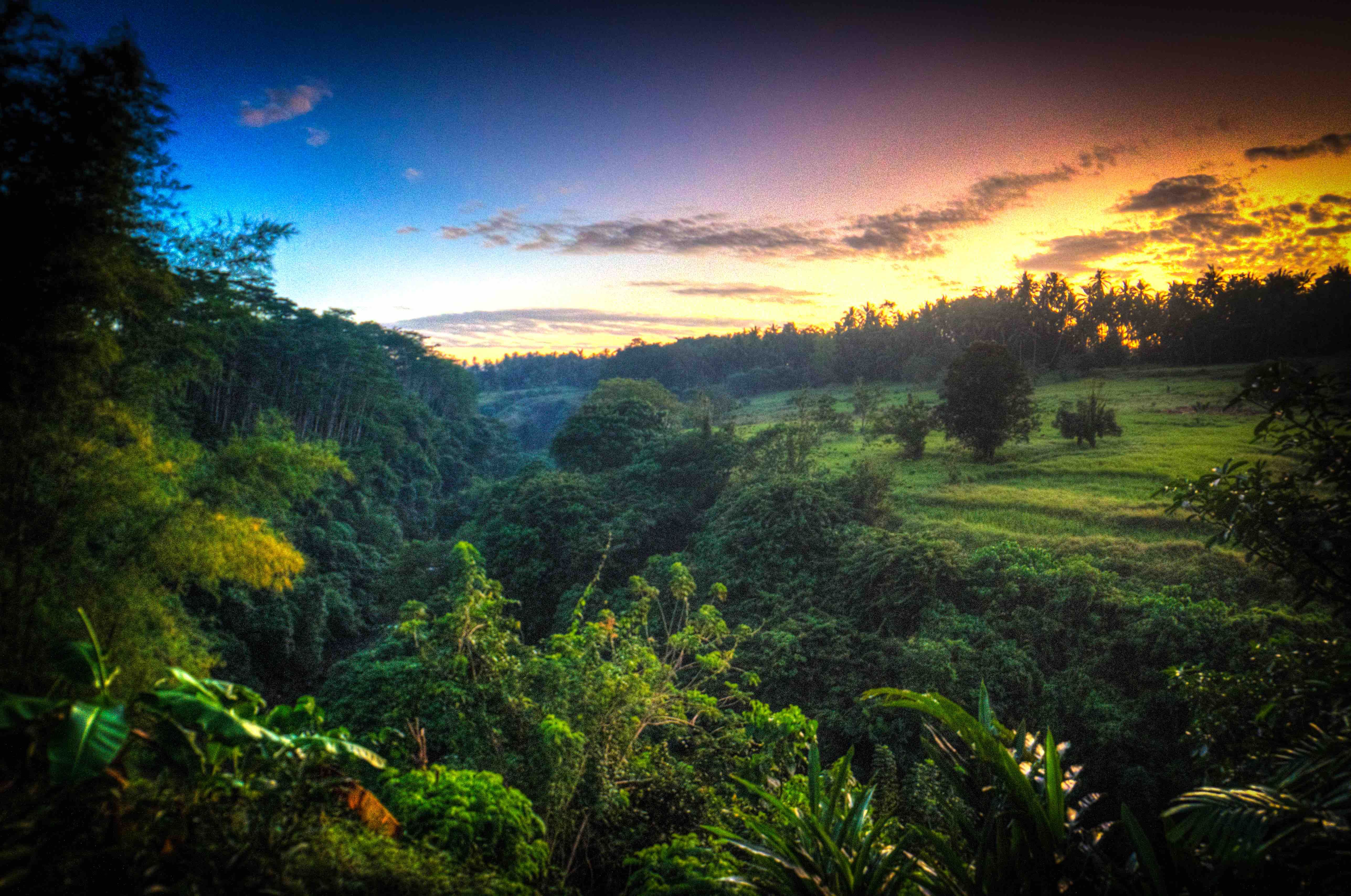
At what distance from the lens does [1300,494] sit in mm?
3811

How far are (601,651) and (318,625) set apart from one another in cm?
1537

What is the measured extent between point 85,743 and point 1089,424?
Result: 2645cm

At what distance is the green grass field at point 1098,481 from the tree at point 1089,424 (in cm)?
38

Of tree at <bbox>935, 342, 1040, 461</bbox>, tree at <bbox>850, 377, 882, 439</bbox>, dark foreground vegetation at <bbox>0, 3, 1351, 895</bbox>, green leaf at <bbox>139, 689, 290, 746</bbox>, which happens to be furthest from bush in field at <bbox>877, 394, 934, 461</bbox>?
green leaf at <bbox>139, 689, 290, 746</bbox>

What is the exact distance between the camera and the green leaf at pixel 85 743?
2.32 metres

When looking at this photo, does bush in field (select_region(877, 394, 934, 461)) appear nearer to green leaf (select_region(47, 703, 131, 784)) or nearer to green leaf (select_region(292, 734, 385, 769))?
green leaf (select_region(292, 734, 385, 769))

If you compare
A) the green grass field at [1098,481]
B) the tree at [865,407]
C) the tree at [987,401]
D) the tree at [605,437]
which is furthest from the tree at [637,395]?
the tree at [987,401]

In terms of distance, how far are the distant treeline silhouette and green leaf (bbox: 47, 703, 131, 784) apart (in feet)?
136

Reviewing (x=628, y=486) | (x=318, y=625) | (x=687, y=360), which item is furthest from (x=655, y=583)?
(x=687, y=360)

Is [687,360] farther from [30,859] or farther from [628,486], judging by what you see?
[30,859]

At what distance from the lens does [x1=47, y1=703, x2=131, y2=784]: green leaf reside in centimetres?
232

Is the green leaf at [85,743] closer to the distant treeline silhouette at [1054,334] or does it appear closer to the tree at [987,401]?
the tree at [987,401]

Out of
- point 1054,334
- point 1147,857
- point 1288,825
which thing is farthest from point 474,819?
point 1054,334

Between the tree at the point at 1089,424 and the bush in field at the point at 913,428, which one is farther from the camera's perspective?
the bush in field at the point at 913,428
